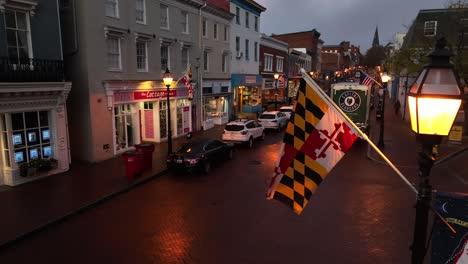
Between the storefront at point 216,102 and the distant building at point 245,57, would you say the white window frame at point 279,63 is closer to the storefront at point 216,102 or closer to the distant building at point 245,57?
the distant building at point 245,57

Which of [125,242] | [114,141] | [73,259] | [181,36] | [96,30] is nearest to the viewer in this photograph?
[73,259]

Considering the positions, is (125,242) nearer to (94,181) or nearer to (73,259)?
(73,259)

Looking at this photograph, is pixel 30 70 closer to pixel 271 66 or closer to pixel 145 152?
pixel 145 152

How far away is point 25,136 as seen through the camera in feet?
47.8

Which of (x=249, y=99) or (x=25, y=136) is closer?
(x=25, y=136)

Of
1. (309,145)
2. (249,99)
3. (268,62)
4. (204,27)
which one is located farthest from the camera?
(268,62)

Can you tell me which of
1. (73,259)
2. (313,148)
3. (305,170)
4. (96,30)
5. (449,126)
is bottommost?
(73,259)

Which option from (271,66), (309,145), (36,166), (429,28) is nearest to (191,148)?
(36,166)

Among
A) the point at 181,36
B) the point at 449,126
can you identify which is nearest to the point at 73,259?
the point at 449,126

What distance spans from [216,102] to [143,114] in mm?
10302

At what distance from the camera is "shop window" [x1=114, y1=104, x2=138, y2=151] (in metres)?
19.7

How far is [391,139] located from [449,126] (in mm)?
23417

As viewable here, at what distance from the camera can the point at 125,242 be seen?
9445 millimetres

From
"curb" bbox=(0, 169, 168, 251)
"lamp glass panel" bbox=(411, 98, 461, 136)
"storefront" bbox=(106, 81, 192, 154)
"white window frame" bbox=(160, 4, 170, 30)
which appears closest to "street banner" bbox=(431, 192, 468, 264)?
"lamp glass panel" bbox=(411, 98, 461, 136)
